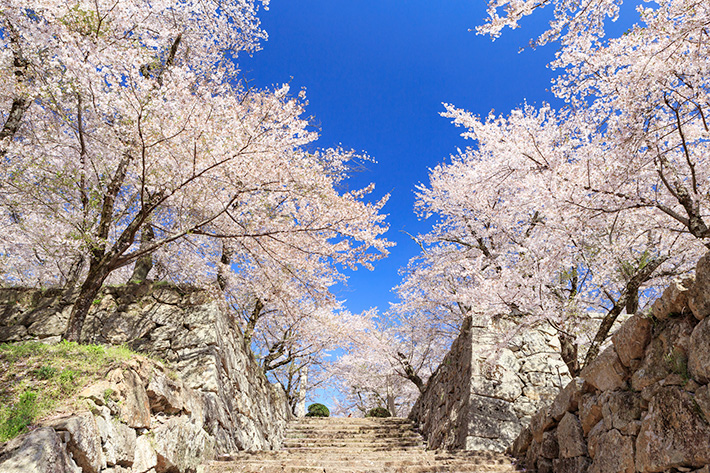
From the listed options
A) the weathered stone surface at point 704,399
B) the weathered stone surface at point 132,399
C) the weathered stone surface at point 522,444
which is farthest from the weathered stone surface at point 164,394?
the weathered stone surface at point 704,399

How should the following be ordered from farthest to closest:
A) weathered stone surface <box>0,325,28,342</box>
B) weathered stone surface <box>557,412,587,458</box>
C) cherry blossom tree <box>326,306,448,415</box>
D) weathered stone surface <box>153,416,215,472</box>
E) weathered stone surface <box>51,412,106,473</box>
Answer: cherry blossom tree <box>326,306,448,415</box>
weathered stone surface <box>0,325,28,342</box>
weathered stone surface <box>153,416,215,472</box>
weathered stone surface <box>557,412,587,458</box>
weathered stone surface <box>51,412,106,473</box>

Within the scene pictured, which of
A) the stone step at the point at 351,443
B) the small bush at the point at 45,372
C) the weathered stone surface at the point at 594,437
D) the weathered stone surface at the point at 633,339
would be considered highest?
the weathered stone surface at the point at 633,339

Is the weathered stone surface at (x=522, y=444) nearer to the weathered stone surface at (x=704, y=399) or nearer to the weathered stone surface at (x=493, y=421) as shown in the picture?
the weathered stone surface at (x=493, y=421)

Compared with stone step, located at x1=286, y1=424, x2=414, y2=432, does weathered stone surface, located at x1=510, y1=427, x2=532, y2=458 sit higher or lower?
higher

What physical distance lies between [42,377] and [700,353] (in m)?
5.50

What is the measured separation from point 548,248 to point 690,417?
4.70 metres

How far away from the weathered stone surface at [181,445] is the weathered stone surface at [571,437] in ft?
14.0

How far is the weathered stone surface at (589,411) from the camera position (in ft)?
12.1

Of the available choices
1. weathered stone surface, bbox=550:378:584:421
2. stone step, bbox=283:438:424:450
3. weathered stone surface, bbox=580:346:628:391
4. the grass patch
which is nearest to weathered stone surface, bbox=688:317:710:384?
weathered stone surface, bbox=580:346:628:391

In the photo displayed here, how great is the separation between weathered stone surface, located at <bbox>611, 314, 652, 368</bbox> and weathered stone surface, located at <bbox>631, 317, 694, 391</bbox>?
7cm

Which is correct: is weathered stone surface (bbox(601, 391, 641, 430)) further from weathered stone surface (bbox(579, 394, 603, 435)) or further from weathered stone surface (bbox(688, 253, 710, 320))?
weathered stone surface (bbox(688, 253, 710, 320))

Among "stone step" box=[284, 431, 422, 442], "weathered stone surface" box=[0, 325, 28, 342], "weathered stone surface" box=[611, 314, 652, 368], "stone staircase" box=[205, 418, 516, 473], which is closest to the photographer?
"weathered stone surface" box=[611, 314, 652, 368]

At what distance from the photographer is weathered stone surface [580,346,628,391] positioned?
344 centimetres

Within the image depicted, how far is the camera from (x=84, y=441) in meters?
3.04
